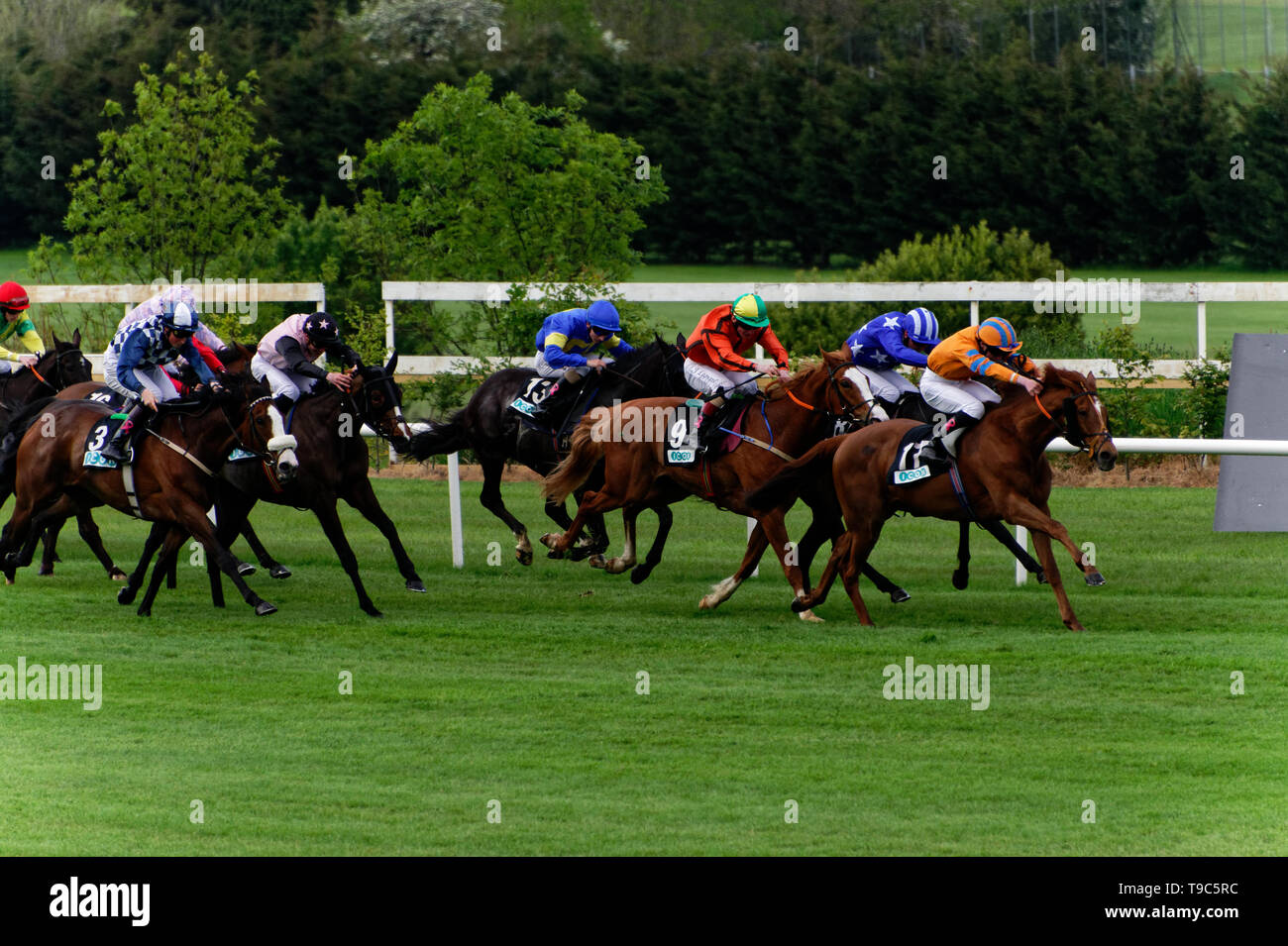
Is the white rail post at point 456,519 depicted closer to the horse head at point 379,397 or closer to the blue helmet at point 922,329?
the horse head at point 379,397

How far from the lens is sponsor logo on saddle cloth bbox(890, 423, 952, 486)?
375 inches

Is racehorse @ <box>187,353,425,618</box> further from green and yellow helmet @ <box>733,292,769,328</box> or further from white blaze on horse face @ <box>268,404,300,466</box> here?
green and yellow helmet @ <box>733,292,769,328</box>

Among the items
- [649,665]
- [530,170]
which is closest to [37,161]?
[530,170]

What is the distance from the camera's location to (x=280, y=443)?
10.0 m

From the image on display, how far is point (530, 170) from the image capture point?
21.3 meters

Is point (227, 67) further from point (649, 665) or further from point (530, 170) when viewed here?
point (649, 665)

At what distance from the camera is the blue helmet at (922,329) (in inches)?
426

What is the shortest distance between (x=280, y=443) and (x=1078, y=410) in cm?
421

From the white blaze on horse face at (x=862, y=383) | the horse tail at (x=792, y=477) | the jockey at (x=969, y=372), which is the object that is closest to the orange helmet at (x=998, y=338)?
the jockey at (x=969, y=372)

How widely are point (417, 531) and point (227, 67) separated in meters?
26.1

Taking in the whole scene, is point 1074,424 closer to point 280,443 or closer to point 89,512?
point 280,443
